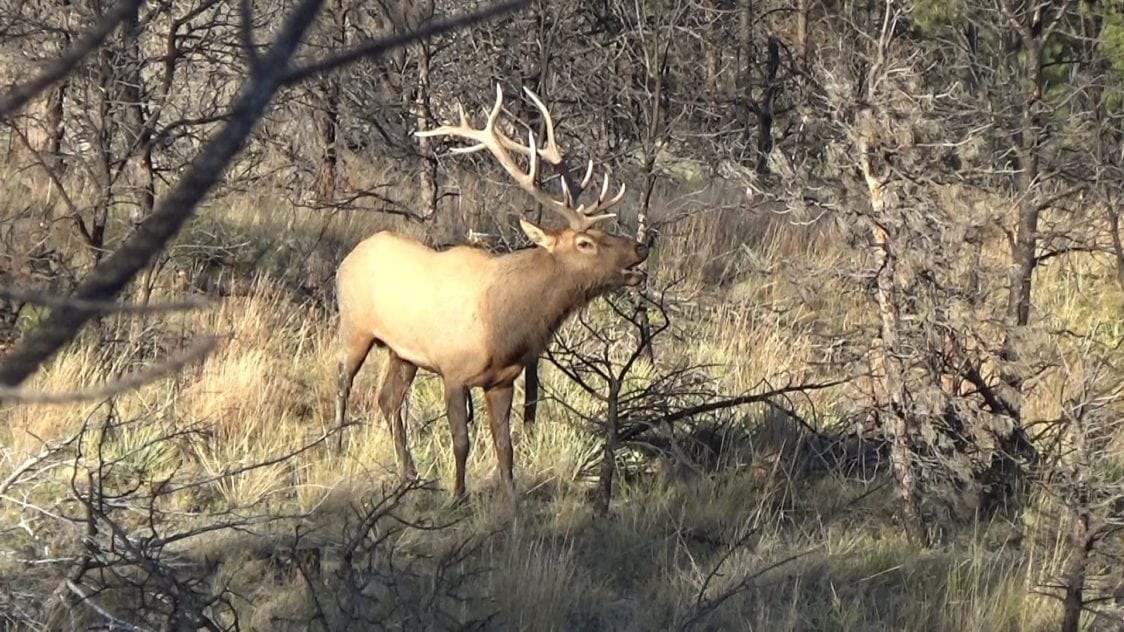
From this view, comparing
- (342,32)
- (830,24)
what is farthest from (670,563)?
(830,24)

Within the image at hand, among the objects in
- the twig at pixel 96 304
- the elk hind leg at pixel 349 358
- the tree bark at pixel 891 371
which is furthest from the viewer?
the elk hind leg at pixel 349 358

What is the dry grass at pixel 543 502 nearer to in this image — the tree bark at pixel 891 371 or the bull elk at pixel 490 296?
the tree bark at pixel 891 371

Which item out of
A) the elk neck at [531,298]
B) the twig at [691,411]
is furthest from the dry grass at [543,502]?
the elk neck at [531,298]

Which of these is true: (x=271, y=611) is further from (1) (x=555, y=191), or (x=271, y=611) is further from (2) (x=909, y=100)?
(1) (x=555, y=191)

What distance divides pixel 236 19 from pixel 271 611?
652 centimetres

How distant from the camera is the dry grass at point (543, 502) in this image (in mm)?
5902

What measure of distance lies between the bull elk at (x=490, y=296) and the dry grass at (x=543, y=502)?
16.4 inches

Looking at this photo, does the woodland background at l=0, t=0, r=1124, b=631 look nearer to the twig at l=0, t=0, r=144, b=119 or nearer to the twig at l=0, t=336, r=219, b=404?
the twig at l=0, t=0, r=144, b=119

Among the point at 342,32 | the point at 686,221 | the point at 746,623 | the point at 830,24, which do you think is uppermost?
the point at 830,24

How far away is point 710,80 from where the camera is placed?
41.1 ft

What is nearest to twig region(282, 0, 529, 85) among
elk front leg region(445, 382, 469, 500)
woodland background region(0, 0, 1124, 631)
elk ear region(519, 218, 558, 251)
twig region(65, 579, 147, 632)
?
woodland background region(0, 0, 1124, 631)

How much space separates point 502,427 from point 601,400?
1.74 ft

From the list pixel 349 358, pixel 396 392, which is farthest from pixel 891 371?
pixel 349 358

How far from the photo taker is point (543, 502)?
731 centimetres
